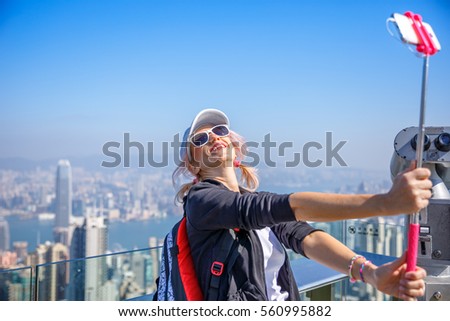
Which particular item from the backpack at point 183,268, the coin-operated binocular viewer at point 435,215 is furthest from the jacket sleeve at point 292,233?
the coin-operated binocular viewer at point 435,215

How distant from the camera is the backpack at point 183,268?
1.27 metres

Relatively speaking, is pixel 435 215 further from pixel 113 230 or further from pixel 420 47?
pixel 113 230

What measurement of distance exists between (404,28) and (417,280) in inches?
23.4

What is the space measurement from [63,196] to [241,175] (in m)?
12.0

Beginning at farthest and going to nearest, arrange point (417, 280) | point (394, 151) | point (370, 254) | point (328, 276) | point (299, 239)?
1. point (370, 254)
2. point (328, 276)
3. point (394, 151)
4. point (299, 239)
5. point (417, 280)

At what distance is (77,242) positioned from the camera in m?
7.48

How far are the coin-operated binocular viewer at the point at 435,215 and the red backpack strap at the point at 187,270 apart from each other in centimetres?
100

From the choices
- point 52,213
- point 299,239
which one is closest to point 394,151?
point 299,239

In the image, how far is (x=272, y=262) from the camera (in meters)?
1.40

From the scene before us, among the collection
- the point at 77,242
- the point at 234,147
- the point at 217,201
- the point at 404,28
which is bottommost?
the point at 77,242

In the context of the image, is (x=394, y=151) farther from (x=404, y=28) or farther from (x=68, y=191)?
(x=68, y=191)

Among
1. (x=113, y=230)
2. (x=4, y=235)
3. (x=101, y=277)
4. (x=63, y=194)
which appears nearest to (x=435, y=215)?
(x=101, y=277)

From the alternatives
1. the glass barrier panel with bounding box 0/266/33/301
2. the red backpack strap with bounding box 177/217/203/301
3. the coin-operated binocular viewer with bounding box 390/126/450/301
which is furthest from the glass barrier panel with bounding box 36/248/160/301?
the coin-operated binocular viewer with bounding box 390/126/450/301

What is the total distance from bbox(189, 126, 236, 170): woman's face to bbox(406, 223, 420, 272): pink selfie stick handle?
641mm
